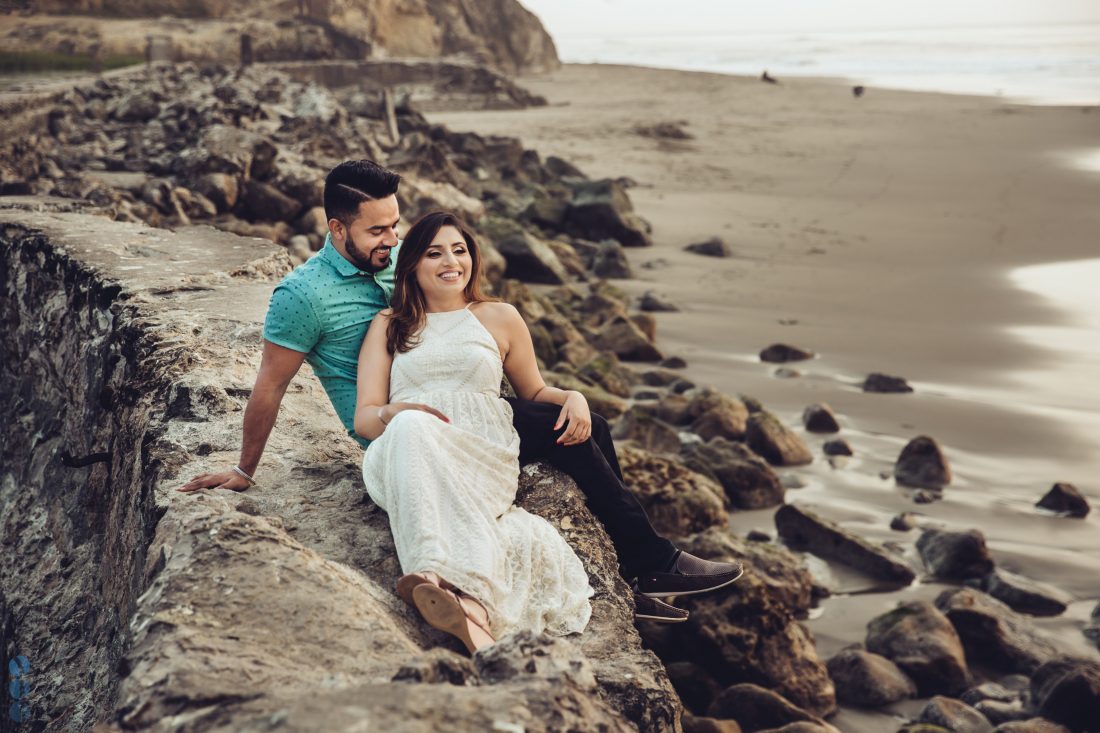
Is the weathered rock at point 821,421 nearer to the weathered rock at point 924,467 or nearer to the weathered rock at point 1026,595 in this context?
the weathered rock at point 924,467

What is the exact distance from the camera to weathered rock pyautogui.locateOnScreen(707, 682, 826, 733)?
16.4 ft

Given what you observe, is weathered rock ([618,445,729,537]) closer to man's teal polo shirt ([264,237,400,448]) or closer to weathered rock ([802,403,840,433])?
weathered rock ([802,403,840,433])

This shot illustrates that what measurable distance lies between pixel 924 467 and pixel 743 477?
51.1 inches

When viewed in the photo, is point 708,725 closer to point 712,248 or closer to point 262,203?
point 262,203

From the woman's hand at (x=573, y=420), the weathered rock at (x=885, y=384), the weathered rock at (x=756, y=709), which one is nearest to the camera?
the woman's hand at (x=573, y=420)

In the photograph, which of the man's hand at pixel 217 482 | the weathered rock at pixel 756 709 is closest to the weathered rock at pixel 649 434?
the weathered rock at pixel 756 709

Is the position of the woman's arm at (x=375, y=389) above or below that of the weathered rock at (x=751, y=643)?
above

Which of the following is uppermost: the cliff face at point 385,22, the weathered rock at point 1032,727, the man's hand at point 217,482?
the cliff face at point 385,22

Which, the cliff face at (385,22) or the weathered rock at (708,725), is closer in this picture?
the weathered rock at (708,725)

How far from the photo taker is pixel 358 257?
4133mm

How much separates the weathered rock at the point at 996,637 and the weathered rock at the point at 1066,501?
1517mm

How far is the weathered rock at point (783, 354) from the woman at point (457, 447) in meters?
6.53

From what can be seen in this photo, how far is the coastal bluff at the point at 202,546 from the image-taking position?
235 centimetres

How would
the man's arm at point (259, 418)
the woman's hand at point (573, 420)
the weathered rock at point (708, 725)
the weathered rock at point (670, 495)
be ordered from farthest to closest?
1. the weathered rock at point (670, 495)
2. the weathered rock at point (708, 725)
3. the woman's hand at point (573, 420)
4. the man's arm at point (259, 418)
